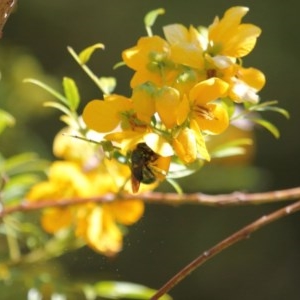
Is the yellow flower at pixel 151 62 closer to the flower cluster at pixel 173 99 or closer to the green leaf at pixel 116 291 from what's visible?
the flower cluster at pixel 173 99

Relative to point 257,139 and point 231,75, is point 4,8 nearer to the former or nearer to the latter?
point 231,75

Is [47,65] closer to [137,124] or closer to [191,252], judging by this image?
[191,252]

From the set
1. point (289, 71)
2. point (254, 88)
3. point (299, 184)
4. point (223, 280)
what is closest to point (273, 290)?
point (223, 280)

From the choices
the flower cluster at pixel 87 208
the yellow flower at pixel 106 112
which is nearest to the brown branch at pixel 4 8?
the yellow flower at pixel 106 112

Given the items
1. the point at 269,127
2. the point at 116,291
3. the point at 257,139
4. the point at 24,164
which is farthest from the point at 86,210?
the point at 257,139

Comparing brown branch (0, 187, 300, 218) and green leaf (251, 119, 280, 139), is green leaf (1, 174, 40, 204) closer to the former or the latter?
brown branch (0, 187, 300, 218)

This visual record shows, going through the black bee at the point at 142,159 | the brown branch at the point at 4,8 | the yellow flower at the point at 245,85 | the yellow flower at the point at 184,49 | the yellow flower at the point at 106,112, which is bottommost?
the black bee at the point at 142,159

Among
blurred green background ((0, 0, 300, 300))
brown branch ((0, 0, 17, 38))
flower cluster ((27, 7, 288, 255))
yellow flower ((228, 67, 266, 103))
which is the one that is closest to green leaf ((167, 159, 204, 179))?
flower cluster ((27, 7, 288, 255))
